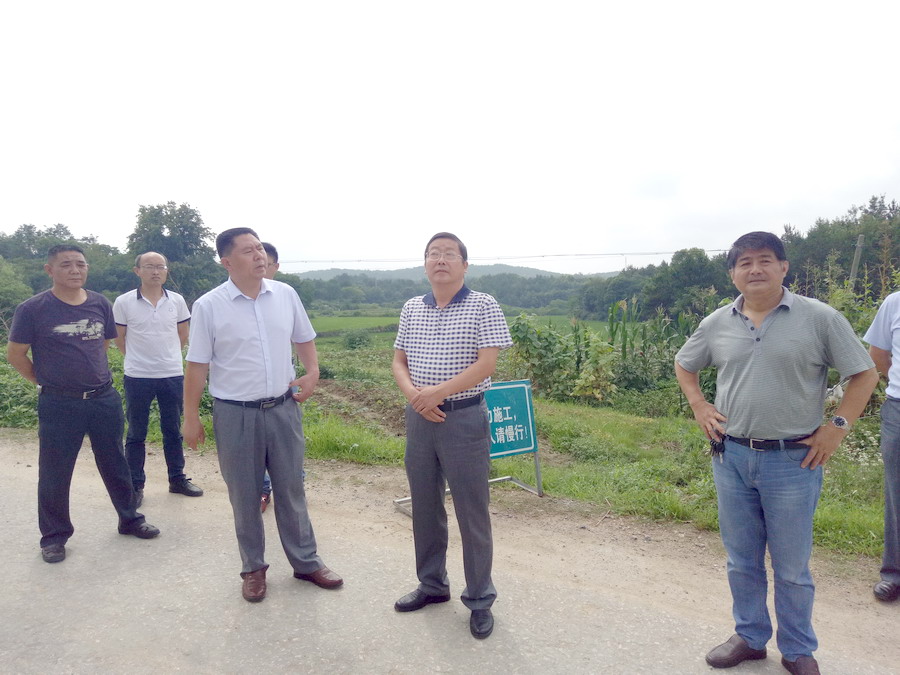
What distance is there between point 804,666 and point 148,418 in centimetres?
467

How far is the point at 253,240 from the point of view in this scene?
3.46 metres

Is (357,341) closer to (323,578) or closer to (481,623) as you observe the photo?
(323,578)

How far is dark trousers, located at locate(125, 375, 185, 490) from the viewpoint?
15.9ft

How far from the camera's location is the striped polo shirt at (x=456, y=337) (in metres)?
3.00

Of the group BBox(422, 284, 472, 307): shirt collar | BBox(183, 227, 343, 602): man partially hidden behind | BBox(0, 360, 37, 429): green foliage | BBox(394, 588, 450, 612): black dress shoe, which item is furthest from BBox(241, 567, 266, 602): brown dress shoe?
BBox(0, 360, 37, 429): green foliage

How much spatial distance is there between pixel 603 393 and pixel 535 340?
1479mm

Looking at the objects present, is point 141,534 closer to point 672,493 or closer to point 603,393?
point 672,493

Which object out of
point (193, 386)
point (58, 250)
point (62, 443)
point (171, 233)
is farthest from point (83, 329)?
point (171, 233)

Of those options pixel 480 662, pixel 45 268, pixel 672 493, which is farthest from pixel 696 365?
pixel 45 268

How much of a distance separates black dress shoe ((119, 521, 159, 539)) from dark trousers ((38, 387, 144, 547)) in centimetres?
33

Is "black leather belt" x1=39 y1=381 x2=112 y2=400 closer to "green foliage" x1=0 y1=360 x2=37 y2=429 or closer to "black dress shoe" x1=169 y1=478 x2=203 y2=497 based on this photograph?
"black dress shoe" x1=169 y1=478 x2=203 y2=497

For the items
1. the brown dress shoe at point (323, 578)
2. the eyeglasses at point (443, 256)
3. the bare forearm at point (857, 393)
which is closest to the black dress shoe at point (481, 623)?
the brown dress shoe at point (323, 578)

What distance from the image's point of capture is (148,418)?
4.82m

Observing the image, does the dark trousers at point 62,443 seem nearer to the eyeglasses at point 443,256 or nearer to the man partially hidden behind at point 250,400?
the man partially hidden behind at point 250,400
